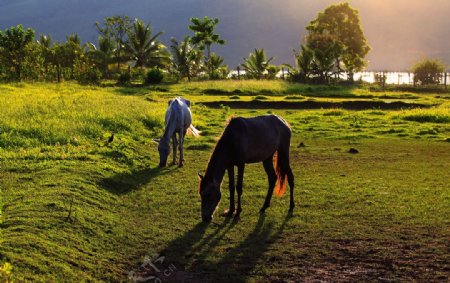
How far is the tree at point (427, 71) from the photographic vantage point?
58031mm

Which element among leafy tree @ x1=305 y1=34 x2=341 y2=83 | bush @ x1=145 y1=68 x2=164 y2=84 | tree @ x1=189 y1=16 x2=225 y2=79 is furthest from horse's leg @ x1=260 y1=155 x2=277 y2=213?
tree @ x1=189 y1=16 x2=225 y2=79

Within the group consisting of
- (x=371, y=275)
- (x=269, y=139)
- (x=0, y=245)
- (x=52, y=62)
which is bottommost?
(x=371, y=275)

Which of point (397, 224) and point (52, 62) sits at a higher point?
point (52, 62)

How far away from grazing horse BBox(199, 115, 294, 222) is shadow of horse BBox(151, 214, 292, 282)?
410 mm

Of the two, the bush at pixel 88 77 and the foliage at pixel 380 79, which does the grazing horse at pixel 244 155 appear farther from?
the foliage at pixel 380 79

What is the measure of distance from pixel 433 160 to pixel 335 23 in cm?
4807

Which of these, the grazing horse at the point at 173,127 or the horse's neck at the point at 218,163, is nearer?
the horse's neck at the point at 218,163

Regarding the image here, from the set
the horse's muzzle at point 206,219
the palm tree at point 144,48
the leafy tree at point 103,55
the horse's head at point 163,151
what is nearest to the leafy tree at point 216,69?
the palm tree at point 144,48

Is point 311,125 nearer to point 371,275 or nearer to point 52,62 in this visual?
point 371,275

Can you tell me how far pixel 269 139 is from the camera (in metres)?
10.5

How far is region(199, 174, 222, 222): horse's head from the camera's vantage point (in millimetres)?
9312

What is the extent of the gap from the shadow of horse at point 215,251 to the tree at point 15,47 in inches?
1456

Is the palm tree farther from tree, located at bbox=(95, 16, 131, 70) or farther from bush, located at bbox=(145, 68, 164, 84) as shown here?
bush, located at bbox=(145, 68, 164, 84)

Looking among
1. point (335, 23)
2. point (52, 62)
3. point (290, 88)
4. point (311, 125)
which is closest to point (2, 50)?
point (52, 62)
